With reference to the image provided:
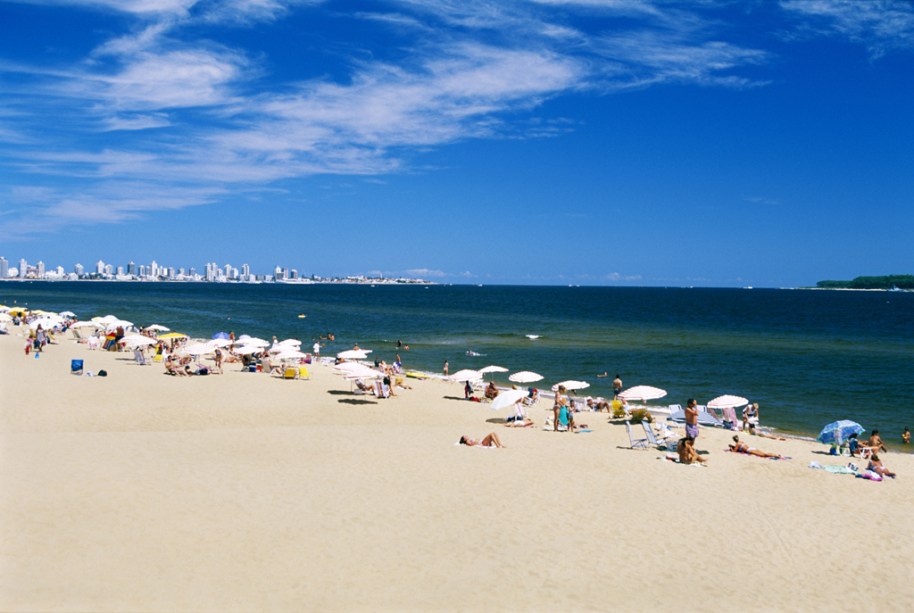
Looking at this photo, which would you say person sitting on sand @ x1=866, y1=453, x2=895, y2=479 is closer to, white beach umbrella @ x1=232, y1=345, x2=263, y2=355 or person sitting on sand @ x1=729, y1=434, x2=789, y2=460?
person sitting on sand @ x1=729, y1=434, x2=789, y2=460

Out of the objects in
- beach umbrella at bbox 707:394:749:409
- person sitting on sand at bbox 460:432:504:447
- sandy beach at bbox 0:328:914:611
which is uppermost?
beach umbrella at bbox 707:394:749:409

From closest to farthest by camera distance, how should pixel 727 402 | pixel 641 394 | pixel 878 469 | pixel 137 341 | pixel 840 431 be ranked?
pixel 878 469
pixel 840 431
pixel 641 394
pixel 727 402
pixel 137 341

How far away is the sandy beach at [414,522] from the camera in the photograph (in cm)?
906

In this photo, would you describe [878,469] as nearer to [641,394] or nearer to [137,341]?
[641,394]

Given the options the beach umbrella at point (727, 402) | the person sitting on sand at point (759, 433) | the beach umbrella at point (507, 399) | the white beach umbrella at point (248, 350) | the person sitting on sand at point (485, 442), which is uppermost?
the white beach umbrella at point (248, 350)

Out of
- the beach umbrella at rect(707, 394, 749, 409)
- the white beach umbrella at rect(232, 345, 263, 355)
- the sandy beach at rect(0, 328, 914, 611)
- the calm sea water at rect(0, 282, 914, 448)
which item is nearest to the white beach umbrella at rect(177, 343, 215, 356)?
the white beach umbrella at rect(232, 345, 263, 355)

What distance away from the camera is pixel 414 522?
1162 cm

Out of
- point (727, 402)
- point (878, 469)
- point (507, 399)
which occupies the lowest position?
point (878, 469)

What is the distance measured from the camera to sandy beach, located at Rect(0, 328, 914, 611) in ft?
29.7

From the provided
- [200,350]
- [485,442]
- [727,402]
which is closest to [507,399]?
[485,442]

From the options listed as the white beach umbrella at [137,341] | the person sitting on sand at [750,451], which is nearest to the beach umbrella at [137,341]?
the white beach umbrella at [137,341]

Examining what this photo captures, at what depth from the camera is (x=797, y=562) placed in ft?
35.2

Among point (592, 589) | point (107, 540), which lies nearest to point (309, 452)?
point (107, 540)

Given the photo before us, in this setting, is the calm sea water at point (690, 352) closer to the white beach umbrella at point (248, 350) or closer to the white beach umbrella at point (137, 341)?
the white beach umbrella at point (248, 350)
